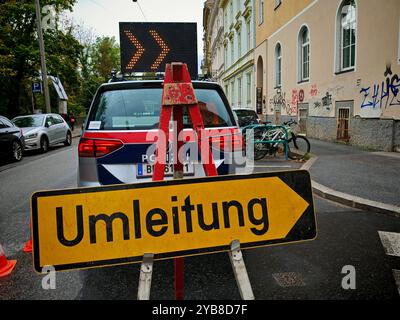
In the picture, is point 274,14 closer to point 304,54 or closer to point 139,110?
point 304,54

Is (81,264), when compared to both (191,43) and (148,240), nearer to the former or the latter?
(148,240)

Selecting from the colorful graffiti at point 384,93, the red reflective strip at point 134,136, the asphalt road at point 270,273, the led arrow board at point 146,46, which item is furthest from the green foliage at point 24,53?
the asphalt road at point 270,273

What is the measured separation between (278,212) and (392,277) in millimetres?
1629

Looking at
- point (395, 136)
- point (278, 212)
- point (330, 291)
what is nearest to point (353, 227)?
point (330, 291)

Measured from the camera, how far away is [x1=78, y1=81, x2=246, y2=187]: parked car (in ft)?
10.4

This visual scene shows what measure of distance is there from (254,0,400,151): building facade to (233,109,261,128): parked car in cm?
256

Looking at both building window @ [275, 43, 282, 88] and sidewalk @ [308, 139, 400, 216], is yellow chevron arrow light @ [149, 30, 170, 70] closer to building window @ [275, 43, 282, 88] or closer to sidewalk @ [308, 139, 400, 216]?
sidewalk @ [308, 139, 400, 216]

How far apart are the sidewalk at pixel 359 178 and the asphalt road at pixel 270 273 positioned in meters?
0.70

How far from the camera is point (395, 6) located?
8.73 metres

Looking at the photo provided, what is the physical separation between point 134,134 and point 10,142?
892 centimetres

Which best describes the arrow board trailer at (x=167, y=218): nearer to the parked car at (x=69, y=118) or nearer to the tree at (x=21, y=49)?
the tree at (x=21, y=49)

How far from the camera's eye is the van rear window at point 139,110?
11.1 ft

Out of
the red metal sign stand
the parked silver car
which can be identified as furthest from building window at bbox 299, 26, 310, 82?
the red metal sign stand

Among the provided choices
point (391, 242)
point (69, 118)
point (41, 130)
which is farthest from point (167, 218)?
point (69, 118)
